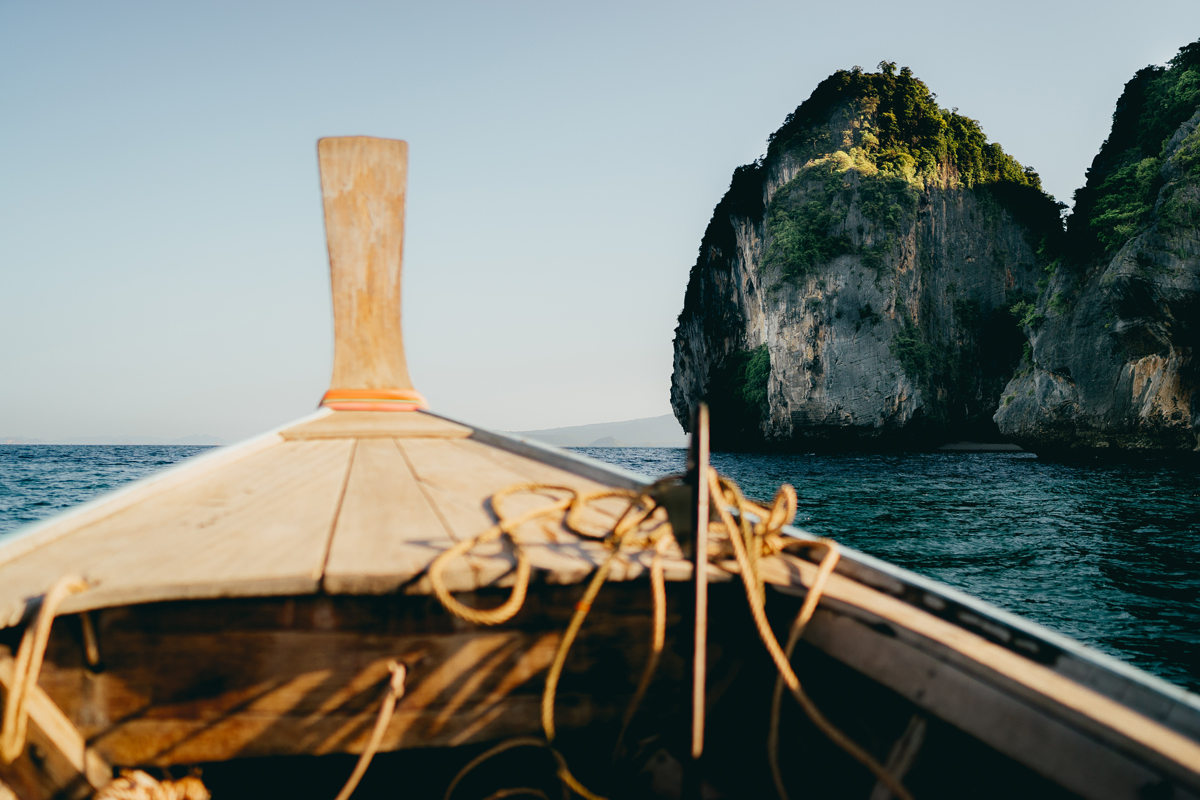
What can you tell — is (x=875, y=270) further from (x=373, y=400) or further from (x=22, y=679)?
(x=22, y=679)

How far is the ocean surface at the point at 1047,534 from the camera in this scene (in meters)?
5.81

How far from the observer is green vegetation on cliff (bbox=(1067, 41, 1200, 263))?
23.6 metres

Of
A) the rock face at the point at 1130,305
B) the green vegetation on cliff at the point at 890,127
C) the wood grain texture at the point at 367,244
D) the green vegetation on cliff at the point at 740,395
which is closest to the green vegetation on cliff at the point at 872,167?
the green vegetation on cliff at the point at 890,127

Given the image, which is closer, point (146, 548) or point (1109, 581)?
point (146, 548)

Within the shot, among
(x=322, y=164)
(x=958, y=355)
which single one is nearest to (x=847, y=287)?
(x=958, y=355)

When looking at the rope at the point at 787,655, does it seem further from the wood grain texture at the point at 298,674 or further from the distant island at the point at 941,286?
the distant island at the point at 941,286

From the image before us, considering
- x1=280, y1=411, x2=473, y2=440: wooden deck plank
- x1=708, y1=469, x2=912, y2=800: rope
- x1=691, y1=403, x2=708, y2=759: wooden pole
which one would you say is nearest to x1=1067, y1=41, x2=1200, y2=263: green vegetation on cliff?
x1=280, y1=411, x2=473, y2=440: wooden deck plank

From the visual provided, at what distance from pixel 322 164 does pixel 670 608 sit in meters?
3.32

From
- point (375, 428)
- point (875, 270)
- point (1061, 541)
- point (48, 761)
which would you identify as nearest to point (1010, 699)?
point (48, 761)

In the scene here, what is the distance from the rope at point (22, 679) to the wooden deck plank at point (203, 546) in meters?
0.04

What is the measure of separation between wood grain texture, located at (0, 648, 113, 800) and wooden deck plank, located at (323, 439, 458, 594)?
50cm

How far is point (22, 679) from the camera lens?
96cm

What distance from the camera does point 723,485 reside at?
1237mm

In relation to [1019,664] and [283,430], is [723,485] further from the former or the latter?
[283,430]
